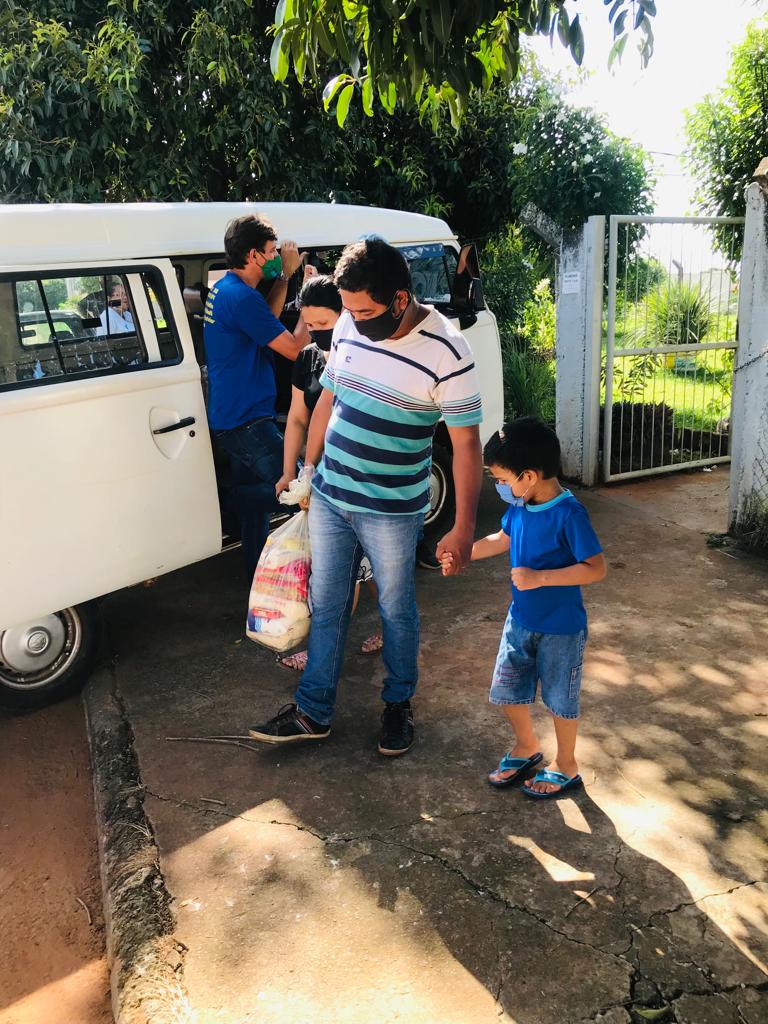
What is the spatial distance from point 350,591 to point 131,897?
50.8 inches

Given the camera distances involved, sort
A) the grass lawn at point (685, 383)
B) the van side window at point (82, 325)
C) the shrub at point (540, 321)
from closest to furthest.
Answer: the van side window at point (82, 325)
the grass lawn at point (685, 383)
the shrub at point (540, 321)

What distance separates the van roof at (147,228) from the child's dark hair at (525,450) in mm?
2122

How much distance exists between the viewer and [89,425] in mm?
→ 3693

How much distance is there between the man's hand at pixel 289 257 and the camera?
14.4 ft

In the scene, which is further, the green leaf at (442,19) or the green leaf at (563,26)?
the green leaf at (563,26)

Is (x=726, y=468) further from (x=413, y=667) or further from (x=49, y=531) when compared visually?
(x=49, y=531)

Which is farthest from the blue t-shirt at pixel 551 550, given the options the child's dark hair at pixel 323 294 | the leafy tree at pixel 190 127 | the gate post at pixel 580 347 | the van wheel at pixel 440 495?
the leafy tree at pixel 190 127

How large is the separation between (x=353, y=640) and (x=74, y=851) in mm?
1757

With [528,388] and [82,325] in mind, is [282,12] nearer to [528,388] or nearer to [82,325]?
[82,325]

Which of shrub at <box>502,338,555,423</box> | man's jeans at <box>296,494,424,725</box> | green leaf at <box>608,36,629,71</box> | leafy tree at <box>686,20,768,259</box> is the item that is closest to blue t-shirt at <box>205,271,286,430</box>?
man's jeans at <box>296,494,424,725</box>

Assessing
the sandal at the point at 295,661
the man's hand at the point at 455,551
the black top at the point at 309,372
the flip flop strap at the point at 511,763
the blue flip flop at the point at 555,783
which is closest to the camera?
the man's hand at the point at 455,551

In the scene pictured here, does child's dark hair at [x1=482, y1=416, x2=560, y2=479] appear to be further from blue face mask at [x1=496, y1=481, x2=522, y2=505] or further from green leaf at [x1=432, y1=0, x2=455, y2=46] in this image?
green leaf at [x1=432, y1=0, x2=455, y2=46]

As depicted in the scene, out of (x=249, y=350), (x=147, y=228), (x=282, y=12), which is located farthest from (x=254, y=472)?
(x=282, y=12)

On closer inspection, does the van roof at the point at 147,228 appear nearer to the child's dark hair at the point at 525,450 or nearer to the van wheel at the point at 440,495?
the van wheel at the point at 440,495
